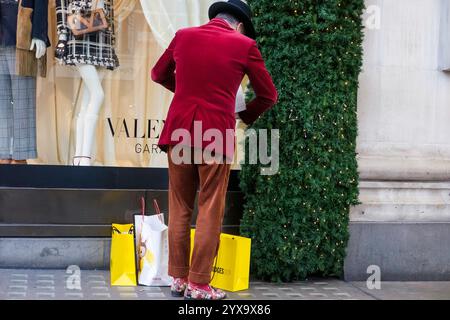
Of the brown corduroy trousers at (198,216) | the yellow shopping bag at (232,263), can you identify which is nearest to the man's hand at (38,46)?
the brown corduroy trousers at (198,216)

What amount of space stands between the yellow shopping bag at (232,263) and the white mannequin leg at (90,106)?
1.59m

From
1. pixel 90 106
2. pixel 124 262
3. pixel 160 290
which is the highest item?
pixel 90 106

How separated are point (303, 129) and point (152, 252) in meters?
1.53

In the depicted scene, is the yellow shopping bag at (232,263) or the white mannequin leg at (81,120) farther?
the white mannequin leg at (81,120)

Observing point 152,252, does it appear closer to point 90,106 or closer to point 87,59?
point 90,106

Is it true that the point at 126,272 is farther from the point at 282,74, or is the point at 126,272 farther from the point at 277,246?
the point at 282,74

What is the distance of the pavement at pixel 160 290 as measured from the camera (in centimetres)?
480

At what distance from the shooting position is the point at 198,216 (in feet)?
15.1

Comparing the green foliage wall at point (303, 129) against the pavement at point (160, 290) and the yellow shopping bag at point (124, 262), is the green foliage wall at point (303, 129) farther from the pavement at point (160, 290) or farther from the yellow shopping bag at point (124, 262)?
the yellow shopping bag at point (124, 262)

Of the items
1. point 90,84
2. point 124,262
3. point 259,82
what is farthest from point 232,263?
point 90,84

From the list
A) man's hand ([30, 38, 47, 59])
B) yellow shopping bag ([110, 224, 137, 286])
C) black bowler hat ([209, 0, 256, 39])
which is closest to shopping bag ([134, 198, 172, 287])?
yellow shopping bag ([110, 224, 137, 286])
